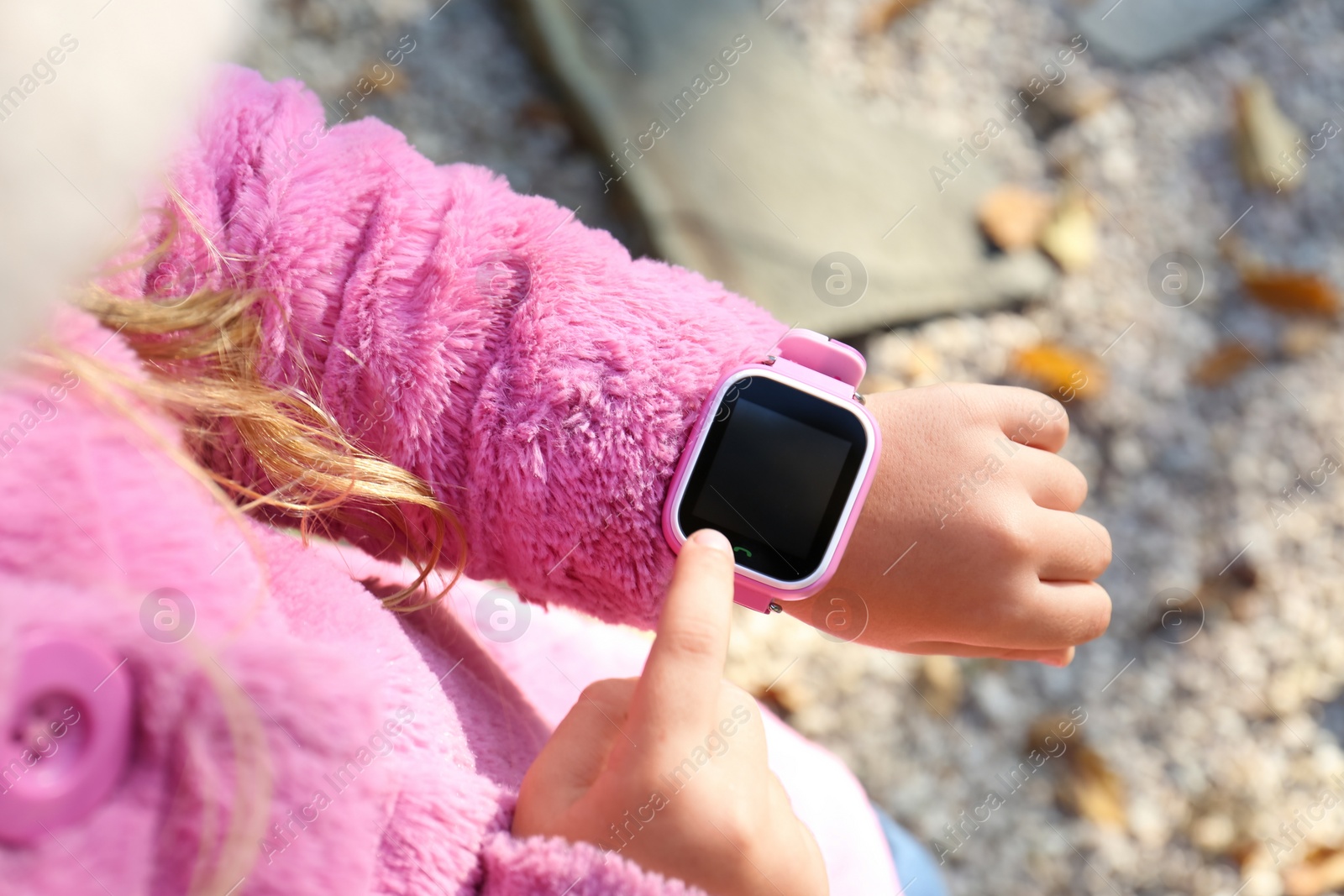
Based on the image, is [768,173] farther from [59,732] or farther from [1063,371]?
[59,732]

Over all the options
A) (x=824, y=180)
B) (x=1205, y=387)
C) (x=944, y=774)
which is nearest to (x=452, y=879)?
(x=944, y=774)

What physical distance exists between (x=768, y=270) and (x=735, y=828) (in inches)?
46.4

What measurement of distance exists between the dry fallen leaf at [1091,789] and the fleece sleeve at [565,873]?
3.69ft

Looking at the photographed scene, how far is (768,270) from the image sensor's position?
1.60 m

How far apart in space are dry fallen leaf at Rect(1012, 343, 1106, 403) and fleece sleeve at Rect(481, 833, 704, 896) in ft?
4.28

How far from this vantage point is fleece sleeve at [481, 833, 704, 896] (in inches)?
21.1

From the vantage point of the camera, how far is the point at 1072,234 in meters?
1.68

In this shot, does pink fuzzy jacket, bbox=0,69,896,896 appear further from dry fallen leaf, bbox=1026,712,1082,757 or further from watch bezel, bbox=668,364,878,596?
dry fallen leaf, bbox=1026,712,1082,757

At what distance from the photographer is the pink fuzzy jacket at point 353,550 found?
0.44m

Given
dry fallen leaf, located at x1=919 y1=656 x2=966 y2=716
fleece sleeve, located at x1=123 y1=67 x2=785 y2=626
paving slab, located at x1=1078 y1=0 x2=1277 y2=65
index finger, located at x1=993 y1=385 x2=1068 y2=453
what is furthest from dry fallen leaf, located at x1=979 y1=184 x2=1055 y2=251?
fleece sleeve, located at x1=123 y1=67 x2=785 y2=626

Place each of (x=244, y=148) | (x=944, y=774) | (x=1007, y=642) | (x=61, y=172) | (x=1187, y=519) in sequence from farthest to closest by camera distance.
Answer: (x=1187, y=519) → (x=944, y=774) → (x=1007, y=642) → (x=244, y=148) → (x=61, y=172)

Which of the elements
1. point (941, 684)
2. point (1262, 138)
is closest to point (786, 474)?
point (941, 684)

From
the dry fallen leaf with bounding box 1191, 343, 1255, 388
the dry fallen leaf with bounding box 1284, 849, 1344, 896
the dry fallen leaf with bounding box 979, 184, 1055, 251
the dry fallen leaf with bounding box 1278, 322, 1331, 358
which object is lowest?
the dry fallen leaf with bounding box 1284, 849, 1344, 896

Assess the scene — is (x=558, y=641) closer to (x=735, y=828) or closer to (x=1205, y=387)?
(x=735, y=828)
